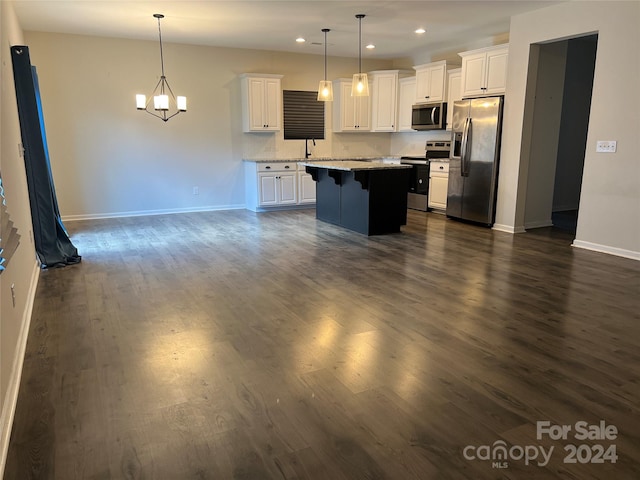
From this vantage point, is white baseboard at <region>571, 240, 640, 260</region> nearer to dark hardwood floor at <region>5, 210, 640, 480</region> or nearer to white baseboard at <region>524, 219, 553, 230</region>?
dark hardwood floor at <region>5, 210, 640, 480</region>

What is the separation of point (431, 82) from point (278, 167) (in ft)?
9.59

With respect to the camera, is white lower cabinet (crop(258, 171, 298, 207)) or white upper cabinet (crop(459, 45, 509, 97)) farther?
white lower cabinet (crop(258, 171, 298, 207))

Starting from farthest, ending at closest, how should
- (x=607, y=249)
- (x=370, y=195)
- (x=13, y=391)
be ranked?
(x=370, y=195)
(x=607, y=249)
(x=13, y=391)

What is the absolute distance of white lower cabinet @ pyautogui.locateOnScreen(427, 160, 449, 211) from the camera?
287 inches

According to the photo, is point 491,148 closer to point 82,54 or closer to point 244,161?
point 244,161

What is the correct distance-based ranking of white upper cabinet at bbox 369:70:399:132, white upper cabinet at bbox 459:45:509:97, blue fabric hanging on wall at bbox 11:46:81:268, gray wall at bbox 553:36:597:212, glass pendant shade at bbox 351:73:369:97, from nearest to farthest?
blue fabric hanging on wall at bbox 11:46:81:268 < glass pendant shade at bbox 351:73:369:97 < white upper cabinet at bbox 459:45:509:97 < gray wall at bbox 553:36:597:212 < white upper cabinet at bbox 369:70:399:132

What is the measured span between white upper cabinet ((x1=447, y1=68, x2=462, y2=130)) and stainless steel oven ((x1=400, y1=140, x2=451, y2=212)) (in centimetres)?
44

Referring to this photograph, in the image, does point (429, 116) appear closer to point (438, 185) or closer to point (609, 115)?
point (438, 185)

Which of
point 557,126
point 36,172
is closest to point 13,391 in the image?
point 36,172

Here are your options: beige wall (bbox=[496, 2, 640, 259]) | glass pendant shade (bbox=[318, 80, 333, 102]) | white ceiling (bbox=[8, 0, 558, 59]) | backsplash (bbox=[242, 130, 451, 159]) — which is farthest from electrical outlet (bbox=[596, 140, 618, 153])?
glass pendant shade (bbox=[318, 80, 333, 102])

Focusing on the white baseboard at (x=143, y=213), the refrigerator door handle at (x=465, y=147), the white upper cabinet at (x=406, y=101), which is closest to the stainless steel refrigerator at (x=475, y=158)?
the refrigerator door handle at (x=465, y=147)

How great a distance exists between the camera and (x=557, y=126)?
6.30m

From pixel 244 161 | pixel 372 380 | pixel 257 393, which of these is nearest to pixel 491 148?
pixel 244 161

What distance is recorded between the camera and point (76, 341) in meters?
2.86
